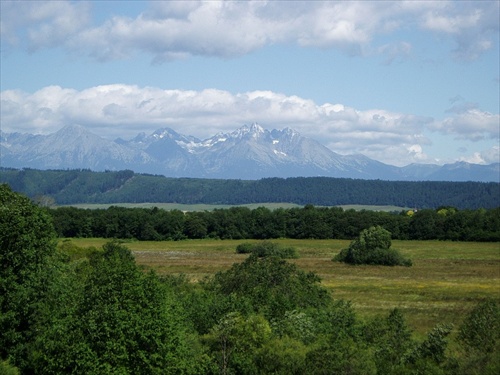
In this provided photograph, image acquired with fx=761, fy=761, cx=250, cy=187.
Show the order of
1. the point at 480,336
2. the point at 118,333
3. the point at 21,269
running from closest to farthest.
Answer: the point at 118,333 → the point at 480,336 → the point at 21,269

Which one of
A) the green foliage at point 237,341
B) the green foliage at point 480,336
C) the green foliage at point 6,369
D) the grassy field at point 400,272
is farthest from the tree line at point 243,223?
the green foliage at point 6,369

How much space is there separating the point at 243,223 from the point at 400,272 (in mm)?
66908

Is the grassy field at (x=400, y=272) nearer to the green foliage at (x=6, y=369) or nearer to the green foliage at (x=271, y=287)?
the green foliage at (x=271, y=287)

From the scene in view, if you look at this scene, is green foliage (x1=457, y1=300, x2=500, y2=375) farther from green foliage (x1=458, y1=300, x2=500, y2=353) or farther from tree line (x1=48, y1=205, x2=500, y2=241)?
tree line (x1=48, y1=205, x2=500, y2=241)

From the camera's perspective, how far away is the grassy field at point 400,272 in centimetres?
5669

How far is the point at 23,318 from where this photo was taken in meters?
32.9

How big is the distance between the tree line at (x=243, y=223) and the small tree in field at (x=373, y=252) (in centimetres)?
4254

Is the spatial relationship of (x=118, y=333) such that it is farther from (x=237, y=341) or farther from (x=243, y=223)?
(x=243, y=223)

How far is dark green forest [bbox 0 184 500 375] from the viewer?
27.8m

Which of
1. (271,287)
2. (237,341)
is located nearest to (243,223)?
(271,287)

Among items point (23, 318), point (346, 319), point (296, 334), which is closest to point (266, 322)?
point (296, 334)

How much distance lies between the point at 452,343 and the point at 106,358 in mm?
15042

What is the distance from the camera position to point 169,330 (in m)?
28.9

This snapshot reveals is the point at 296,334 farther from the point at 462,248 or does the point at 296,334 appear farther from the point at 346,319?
the point at 462,248
